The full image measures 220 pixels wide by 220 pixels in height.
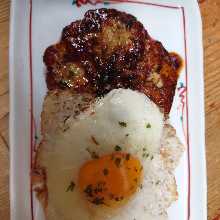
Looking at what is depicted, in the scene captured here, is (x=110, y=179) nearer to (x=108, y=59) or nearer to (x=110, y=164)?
(x=110, y=164)

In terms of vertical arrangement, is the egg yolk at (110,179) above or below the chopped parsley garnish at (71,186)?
above

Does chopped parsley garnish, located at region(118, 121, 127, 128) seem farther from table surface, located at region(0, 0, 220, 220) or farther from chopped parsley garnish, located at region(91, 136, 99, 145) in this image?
table surface, located at region(0, 0, 220, 220)

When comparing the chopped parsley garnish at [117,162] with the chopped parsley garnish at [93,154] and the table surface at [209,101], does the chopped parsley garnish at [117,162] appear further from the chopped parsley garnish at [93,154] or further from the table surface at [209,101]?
the table surface at [209,101]

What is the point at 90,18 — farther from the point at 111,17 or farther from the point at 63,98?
the point at 63,98

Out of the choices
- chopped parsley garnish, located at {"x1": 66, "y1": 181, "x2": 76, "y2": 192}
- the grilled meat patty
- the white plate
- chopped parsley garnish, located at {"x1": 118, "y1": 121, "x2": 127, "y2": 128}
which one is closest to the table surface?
the white plate

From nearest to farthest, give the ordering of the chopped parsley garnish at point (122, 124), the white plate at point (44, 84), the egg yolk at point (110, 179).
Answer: the egg yolk at point (110, 179)
the chopped parsley garnish at point (122, 124)
the white plate at point (44, 84)

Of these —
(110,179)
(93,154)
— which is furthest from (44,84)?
(110,179)

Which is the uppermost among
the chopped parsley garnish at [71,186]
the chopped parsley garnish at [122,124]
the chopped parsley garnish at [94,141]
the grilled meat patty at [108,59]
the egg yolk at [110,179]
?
the grilled meat patty at [108,59]

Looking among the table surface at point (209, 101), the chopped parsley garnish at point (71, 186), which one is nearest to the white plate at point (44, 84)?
the table surface at point (209, 101)
